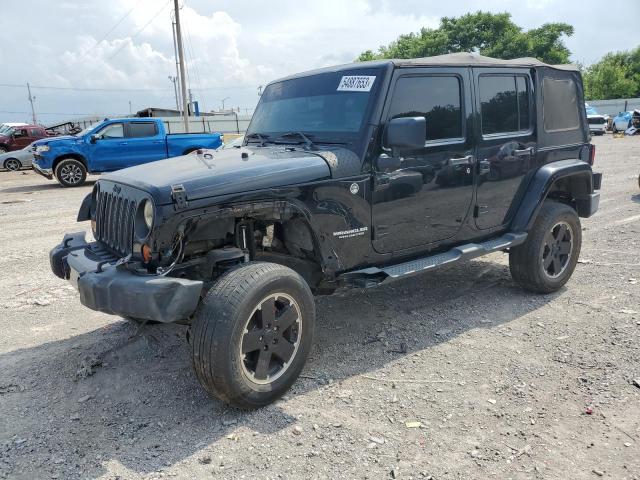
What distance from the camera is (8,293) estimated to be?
541 centimetres

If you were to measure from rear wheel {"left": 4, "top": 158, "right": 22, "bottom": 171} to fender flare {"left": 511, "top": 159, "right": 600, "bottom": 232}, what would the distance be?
65.9 feet

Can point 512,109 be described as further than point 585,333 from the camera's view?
Yes

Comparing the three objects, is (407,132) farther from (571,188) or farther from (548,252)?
(571,188)

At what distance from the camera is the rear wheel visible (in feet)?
64.2

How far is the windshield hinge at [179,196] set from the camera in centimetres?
297

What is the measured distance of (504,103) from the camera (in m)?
4.60

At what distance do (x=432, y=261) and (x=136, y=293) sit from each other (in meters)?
2.28

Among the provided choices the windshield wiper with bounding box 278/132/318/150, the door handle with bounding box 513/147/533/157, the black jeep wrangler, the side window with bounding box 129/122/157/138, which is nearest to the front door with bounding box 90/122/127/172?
the side window with bounding box 129/122/157/138

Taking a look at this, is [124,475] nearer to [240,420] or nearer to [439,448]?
[240,420]

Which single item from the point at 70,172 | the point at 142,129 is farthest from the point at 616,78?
the point at 70,172

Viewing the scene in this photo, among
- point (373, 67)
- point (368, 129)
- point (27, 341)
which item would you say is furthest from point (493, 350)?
point (27, 341)

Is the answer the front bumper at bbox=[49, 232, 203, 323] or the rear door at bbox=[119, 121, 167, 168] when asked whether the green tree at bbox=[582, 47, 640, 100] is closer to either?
the rear door at bbox=[119, 121, 167, 168]

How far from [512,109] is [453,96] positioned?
790 mm

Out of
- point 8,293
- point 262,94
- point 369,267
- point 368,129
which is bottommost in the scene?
point 8,293
